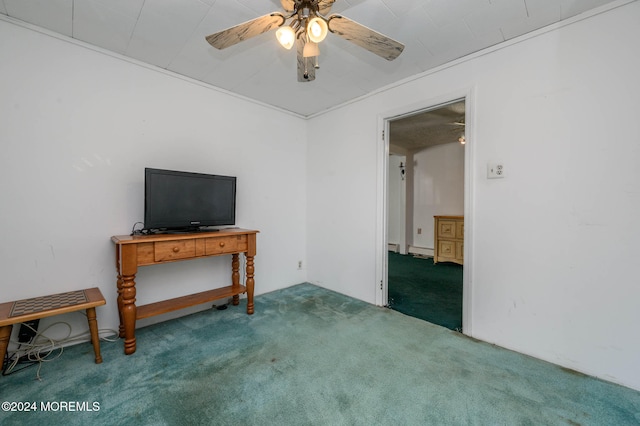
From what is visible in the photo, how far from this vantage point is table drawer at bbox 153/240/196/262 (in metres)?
1.97

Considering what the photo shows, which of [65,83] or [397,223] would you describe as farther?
[397,223]

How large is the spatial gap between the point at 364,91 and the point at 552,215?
2.01m

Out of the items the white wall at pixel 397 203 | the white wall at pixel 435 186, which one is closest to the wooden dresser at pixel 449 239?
the white wall at pixel 435 186

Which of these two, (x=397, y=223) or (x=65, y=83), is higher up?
(x=65, y=83)

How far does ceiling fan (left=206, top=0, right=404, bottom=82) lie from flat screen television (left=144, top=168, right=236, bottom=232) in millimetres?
1190

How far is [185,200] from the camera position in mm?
2268

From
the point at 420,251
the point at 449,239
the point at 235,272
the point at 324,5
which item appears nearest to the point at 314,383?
the point at 235,272

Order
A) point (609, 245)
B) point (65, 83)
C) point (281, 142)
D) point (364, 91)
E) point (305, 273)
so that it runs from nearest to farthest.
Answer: point (609, 245)
point (65, 83)
point (364, 91)
point (281, 142)
point (305, 273)

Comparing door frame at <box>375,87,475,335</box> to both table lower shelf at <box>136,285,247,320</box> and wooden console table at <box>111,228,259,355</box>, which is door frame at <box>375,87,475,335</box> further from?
table lower shelf at <box>136,285,247,320</box>

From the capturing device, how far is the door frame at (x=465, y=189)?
2.12 meters

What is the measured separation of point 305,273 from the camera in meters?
3.62

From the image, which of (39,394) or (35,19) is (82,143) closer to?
(35,19)

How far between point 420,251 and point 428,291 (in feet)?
8.39

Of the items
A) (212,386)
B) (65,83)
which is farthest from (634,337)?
(65,83)
